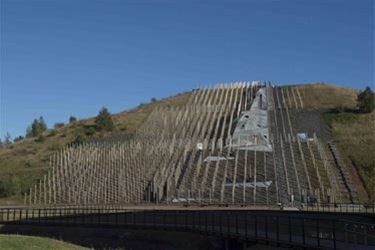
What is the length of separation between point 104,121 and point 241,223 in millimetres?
58792

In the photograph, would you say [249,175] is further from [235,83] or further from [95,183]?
[235,83]

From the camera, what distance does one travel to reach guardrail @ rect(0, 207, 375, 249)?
22156 mm


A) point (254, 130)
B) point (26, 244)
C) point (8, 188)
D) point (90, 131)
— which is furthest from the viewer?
point (90, 131)

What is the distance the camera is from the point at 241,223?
3338cm

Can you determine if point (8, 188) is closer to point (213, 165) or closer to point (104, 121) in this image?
point (213, 165)

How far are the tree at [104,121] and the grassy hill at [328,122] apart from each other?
1.42 meters

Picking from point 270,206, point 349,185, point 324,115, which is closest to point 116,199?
point 270,206

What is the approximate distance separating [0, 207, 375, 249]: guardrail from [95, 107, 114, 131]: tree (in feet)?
140

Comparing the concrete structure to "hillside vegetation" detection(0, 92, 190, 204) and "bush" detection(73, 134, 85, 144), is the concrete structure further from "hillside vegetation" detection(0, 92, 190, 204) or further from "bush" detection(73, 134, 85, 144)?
"bush" detection(73, 134, 85, 144)

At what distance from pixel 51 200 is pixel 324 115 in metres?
43.8

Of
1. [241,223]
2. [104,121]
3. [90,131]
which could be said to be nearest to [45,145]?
[90,131]

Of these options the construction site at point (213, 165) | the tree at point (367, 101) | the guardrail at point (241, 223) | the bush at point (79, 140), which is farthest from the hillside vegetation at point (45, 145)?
the tree at point (367, 101)

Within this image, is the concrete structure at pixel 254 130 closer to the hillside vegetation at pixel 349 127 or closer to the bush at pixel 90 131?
the hillside vegetation at pixel 349 127

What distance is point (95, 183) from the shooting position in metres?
62.2
